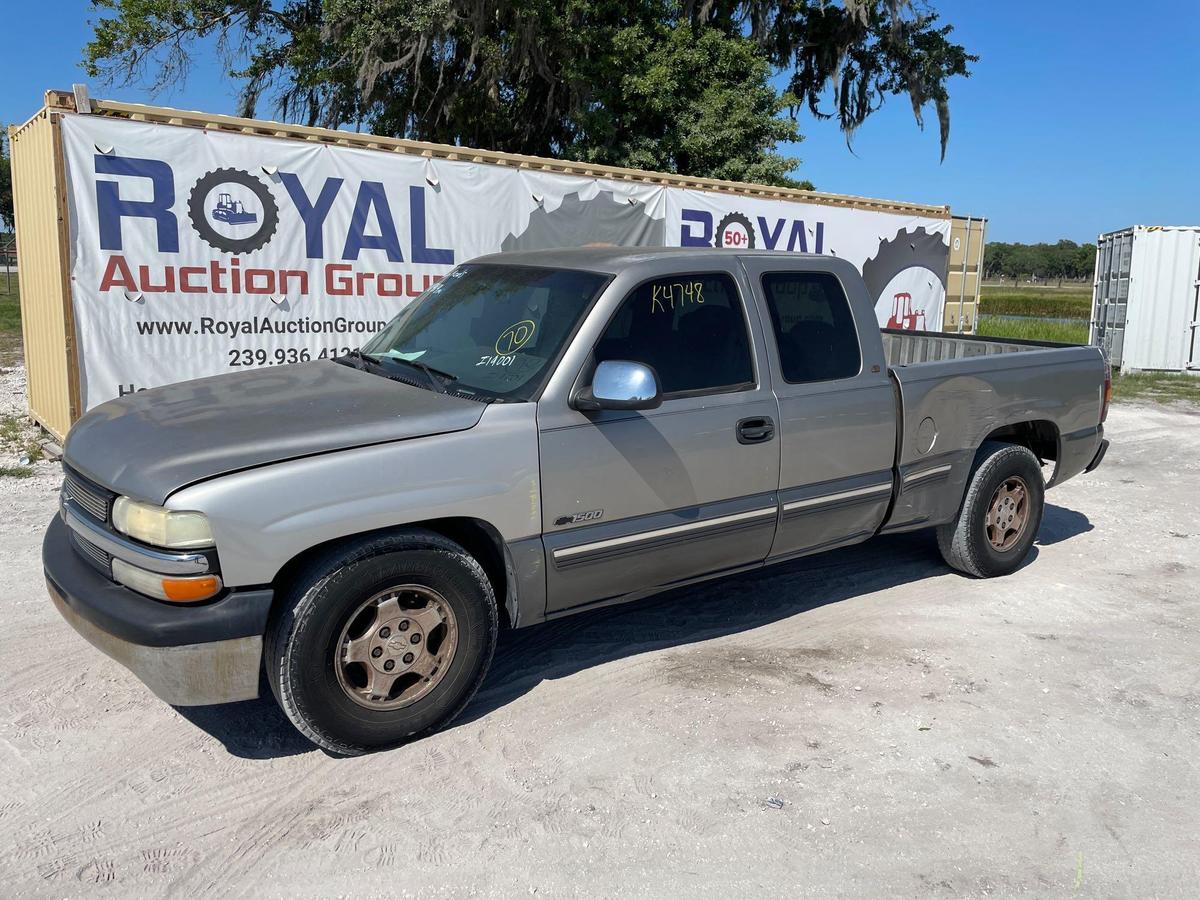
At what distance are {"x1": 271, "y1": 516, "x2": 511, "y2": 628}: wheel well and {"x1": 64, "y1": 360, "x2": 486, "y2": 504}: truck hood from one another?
325 millimetres

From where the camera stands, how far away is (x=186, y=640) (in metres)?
3.14

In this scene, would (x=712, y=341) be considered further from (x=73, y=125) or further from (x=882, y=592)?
(x=73, y=125)

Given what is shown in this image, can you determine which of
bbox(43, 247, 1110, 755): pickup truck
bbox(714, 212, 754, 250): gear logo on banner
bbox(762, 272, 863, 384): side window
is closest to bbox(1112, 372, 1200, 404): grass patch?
bbox(714, 212, 754, 250): gear logo on banner

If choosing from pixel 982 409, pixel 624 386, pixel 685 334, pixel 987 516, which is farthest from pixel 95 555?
pixel 987 516

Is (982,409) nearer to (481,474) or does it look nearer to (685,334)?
(685,334)

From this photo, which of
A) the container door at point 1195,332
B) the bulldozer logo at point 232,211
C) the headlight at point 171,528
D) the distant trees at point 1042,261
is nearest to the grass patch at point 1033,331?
the container door at point 1195,332

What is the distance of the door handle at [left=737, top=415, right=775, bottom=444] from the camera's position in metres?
4.29

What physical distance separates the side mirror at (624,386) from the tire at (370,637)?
783mm

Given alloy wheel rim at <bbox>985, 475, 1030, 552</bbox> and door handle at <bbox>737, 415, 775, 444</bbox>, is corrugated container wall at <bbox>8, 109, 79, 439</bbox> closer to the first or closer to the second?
door handle at <bbox>737, 415, 775, 444</bbox>

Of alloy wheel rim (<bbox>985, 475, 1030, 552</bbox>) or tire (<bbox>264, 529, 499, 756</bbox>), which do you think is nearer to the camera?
tire (<bbox>264, 529, 499, 756</bbox>)

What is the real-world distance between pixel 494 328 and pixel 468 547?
1.00 m

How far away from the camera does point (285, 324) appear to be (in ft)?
28.0

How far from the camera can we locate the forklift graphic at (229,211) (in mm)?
7933

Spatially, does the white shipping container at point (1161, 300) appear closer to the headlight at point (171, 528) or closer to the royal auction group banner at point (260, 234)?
the royal auction group banner at point (260, 234)
